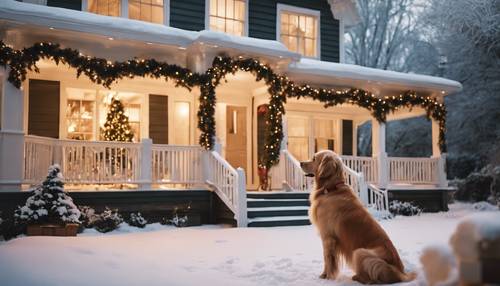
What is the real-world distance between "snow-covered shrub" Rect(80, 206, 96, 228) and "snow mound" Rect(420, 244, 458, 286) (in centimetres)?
826

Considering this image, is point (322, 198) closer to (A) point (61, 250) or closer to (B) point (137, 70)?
(A) point (61, 250)

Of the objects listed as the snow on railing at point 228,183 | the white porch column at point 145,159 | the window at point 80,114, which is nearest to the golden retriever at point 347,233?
the snow on railing at point 228,183

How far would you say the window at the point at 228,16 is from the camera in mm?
14211

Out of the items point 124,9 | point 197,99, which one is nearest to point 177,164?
point 197,99

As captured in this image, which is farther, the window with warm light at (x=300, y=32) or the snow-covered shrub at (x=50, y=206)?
the window with warm light at (x=300, y=32)

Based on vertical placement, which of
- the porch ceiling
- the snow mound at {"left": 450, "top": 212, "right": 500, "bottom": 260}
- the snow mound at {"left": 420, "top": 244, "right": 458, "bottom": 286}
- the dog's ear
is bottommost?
the snow mound at {"left": 420, "top": 244, "right": 458, "bottom": 286}

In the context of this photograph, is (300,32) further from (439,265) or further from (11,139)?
(439,265)

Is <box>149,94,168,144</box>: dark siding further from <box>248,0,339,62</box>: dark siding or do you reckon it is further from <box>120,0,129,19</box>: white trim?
<box>248,0,339,62</box>: dark siding

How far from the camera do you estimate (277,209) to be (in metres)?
10.7

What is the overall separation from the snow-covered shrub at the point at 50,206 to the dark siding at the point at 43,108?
3.60 m

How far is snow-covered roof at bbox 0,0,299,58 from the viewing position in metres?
9.33

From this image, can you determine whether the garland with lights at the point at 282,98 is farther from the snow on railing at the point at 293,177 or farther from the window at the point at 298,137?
the window at the point at 298,137

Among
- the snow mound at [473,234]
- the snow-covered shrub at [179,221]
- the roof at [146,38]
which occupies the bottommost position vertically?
the snow-covered shrub at [179,221]

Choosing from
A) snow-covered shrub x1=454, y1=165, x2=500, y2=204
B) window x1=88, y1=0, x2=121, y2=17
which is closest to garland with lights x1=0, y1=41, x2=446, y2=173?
window x1=88, y1=0, x2=121, y2=17
